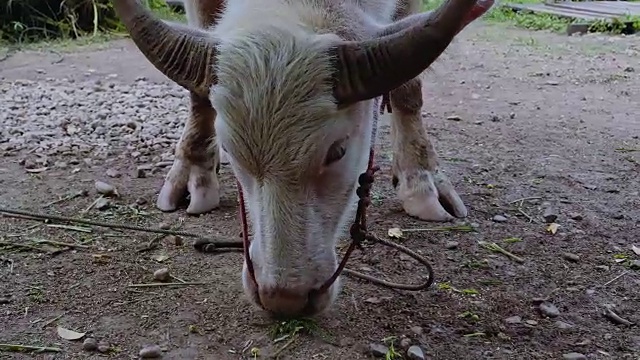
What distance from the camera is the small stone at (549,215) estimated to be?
3.70 m

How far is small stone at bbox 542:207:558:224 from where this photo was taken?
370 cm

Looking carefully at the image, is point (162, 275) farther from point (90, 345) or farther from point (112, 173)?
point (112, 173)

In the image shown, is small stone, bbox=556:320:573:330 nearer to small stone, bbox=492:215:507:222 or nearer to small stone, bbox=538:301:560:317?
small stone, bbox=538:301:560:317

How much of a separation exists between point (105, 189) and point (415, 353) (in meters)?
2.14

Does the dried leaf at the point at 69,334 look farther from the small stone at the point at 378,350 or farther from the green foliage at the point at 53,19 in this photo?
the green foliage at the point at 53,19

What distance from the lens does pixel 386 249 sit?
131 inches

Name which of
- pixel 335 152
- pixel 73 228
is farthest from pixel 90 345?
pixel 73 228

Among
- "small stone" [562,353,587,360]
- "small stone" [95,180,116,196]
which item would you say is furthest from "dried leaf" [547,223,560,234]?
"small stone" [95,180,116,196]

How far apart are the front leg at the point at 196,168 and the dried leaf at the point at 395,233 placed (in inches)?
34.8

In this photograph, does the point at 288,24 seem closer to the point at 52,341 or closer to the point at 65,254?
the point at 52,341

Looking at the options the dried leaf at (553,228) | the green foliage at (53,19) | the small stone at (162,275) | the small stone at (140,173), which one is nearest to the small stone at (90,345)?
the small stone at (162,275)

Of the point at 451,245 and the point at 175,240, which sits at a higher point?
the point at 451,245

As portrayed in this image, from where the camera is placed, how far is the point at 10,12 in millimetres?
9898

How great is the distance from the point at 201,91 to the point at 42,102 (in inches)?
161
